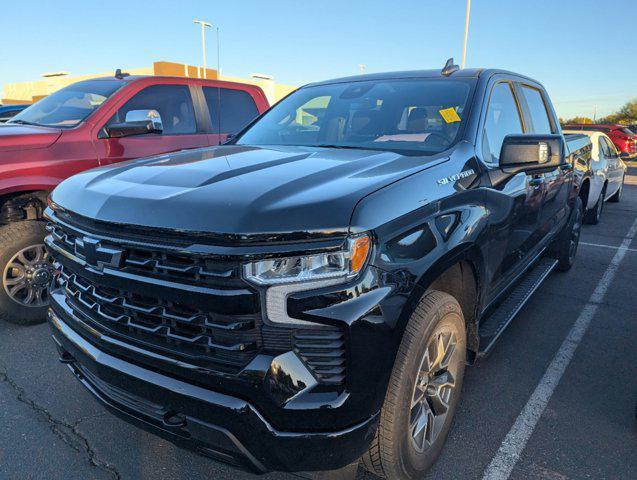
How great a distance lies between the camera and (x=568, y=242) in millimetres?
5266

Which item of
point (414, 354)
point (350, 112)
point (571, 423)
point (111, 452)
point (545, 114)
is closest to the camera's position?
point (414, 354)

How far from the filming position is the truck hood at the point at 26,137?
142 inches

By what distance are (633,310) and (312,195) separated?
4066mm

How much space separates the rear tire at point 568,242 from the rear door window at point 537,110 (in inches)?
44.5

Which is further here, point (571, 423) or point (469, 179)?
point (571, 423)

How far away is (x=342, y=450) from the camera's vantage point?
1699mm

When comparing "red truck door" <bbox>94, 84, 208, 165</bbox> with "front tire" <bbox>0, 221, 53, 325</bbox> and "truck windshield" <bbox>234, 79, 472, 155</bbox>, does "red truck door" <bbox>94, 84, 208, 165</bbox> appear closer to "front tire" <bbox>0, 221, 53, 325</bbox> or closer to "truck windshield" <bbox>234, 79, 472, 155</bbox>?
"front tire" <bbox>0, 221, 53, 325</bbox>

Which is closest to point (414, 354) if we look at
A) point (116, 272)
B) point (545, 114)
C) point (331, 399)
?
point (331, 399)

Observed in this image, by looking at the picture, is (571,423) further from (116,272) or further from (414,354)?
(116,272)

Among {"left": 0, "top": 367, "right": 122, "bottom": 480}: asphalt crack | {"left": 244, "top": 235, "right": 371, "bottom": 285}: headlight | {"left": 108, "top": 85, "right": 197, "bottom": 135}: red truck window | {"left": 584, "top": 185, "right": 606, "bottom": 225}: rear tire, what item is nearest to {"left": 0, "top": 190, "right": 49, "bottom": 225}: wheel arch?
{"left": 108, "top": 85, "right": 197, "bottom": 135}: red truck window

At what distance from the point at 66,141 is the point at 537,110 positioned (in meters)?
3.92

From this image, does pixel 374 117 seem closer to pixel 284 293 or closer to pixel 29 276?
pixel 284 293

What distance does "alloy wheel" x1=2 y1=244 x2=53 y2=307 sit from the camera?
3.81 metres

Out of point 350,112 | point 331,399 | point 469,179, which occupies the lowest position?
point 331,399
